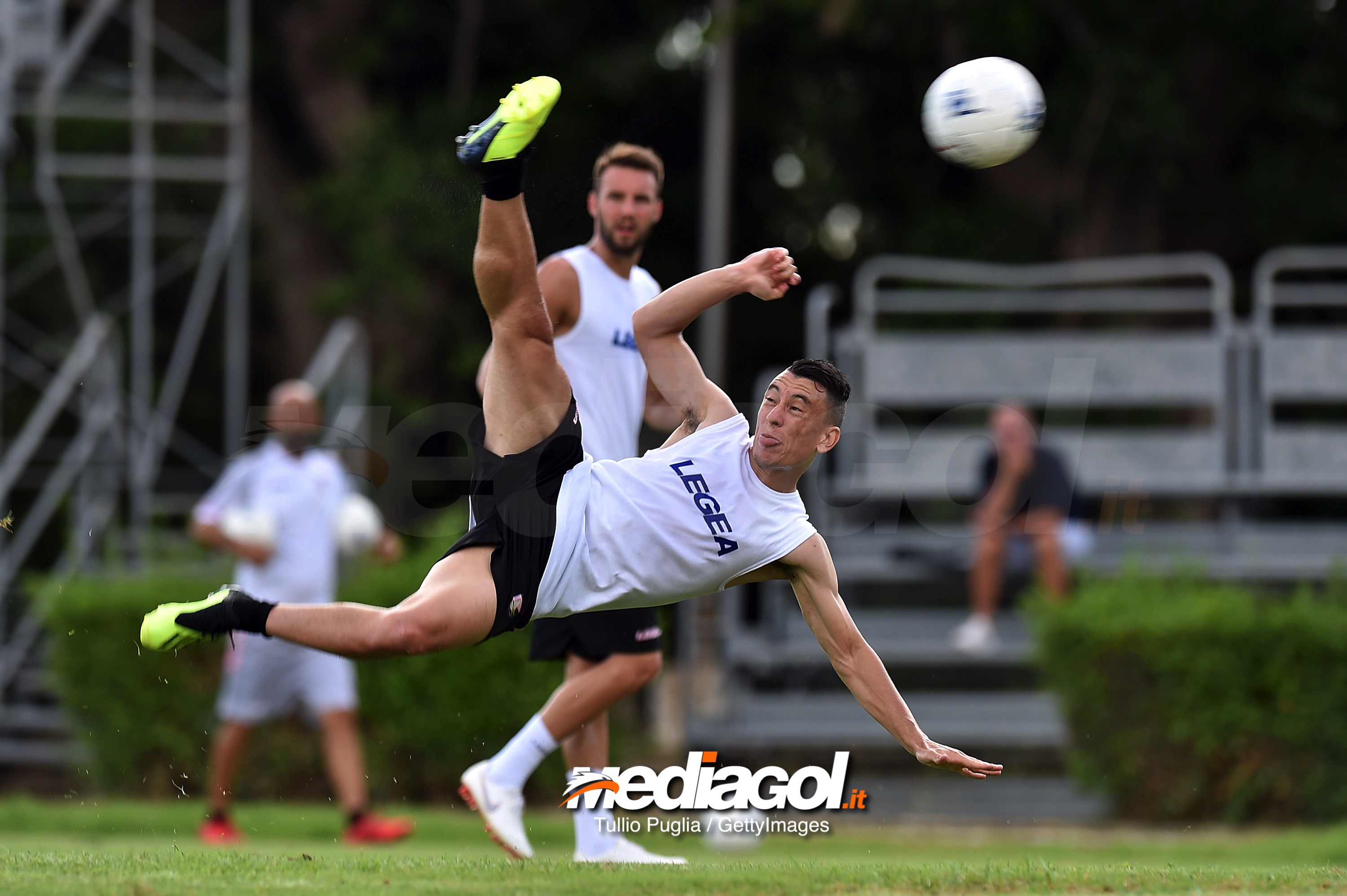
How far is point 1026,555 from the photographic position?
11414 mm

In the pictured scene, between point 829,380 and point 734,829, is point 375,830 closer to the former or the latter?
point 734,829

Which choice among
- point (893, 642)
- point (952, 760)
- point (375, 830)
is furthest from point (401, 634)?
point (893, 642)

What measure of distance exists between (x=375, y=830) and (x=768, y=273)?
175 inches

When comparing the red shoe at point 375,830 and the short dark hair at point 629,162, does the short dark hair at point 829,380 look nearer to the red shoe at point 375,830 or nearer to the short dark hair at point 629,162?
the short dark hair at point 629,162

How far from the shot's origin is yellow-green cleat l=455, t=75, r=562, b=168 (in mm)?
4820

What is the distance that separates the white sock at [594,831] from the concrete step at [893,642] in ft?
15.7

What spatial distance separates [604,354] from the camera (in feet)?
20.1

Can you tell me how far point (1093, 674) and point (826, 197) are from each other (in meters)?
8.42

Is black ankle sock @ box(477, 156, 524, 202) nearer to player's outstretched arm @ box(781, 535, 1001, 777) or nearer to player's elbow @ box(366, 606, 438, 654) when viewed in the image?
player's elbow @ box(366, 606, 438, 654)

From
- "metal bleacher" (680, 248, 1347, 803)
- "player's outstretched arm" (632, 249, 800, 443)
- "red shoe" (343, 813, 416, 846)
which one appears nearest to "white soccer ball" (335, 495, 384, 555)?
"red shoe" (343, 813, 416, 846)

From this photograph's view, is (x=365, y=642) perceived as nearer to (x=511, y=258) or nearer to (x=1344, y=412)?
(x=511, y=258)

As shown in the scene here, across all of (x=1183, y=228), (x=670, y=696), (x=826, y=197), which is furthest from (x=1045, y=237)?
(x=670, y=696)

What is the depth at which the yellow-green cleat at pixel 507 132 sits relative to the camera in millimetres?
4820

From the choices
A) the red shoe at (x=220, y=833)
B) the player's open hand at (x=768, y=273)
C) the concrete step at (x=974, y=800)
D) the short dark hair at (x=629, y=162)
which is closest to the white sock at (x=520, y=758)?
the player's open hand at (x=768, y=273)
